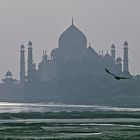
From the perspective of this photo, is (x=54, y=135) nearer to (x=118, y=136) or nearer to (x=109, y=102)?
(x=118, y=136)

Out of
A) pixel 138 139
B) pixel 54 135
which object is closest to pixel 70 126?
pixel 54 135

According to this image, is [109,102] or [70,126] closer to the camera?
[70,126]

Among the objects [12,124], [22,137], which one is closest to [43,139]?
[22,137]

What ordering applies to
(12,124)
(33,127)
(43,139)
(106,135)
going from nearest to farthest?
(43,139), (106,135), (33,127), (12,124)

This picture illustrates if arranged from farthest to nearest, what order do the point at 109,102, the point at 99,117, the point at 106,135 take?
the point at 109,102 < the point at 99,117 < the point at 106,135

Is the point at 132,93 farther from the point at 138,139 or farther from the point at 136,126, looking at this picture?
the point at 138,139

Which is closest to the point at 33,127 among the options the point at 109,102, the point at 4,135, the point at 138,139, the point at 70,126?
the point at 70,126

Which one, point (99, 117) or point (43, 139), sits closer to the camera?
point (43, 139)

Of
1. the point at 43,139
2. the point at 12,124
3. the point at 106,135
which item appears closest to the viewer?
the point at 43,139

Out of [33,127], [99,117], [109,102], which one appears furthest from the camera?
[109,102]
